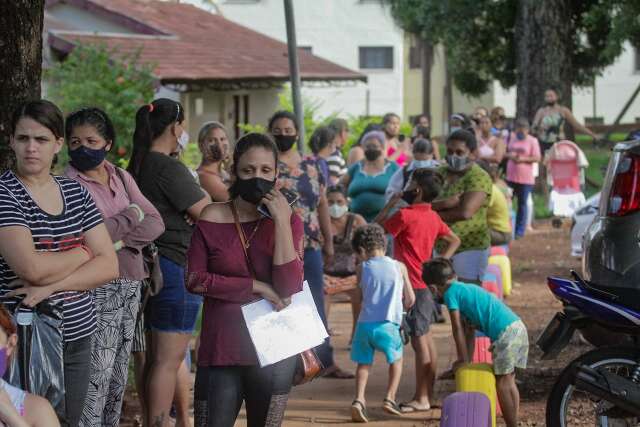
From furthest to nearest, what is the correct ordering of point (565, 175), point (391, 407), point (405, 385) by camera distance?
point (565, 175)
point (405, 385)
point (391, 407)

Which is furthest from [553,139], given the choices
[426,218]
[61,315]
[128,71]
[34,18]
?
[61,315]

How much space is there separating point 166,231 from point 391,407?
2.19m

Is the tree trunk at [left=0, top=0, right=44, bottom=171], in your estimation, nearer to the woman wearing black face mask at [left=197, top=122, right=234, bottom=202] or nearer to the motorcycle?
the woman wearing black face mask at [left=197, top=122, right=234, bottom=202]

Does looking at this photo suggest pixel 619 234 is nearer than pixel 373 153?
Yes

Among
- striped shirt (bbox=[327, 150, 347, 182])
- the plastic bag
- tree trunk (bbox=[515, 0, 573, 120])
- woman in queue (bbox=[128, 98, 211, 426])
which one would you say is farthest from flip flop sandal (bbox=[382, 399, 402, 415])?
tree trunk (bbox=[515, 0, 573, 120])

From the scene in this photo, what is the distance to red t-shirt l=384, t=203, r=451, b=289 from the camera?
9242 millimetres

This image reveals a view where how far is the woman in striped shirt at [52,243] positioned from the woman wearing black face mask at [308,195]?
10.2ft

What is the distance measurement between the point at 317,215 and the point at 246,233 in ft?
12.2

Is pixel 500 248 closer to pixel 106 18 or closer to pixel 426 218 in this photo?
pixel 426 218

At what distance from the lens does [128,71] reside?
65.6 feet

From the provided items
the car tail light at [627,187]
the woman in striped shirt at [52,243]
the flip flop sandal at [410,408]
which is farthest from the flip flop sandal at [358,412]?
the woman in striped shirt at [52,243]

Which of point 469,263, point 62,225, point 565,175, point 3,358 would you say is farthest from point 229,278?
point 565,175

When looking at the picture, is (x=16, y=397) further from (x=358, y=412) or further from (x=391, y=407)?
(x=391, y=407)

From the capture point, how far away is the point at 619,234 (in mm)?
6801
